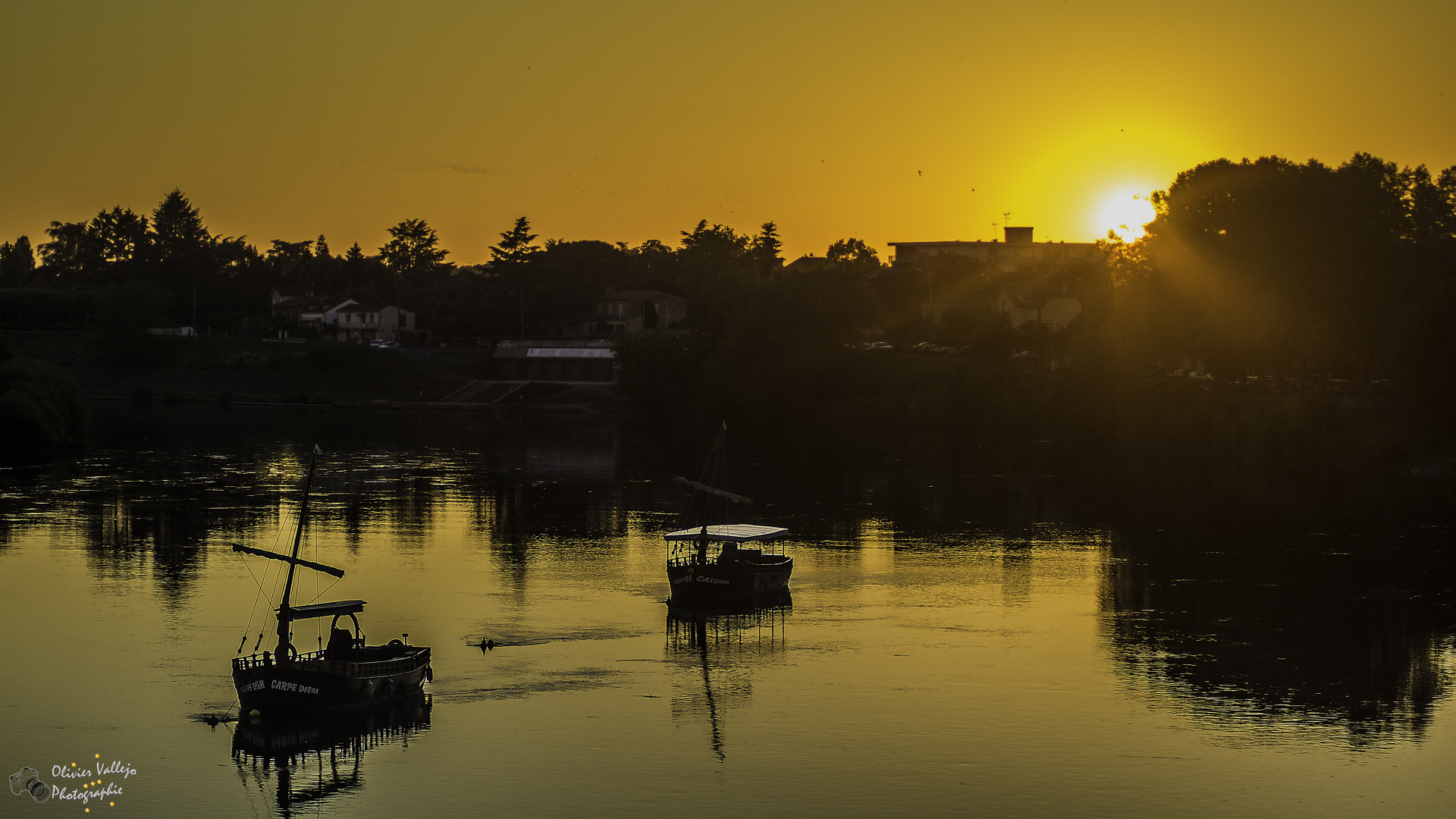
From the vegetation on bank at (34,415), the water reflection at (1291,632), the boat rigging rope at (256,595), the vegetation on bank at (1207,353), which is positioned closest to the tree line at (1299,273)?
the vegetation on bank at (1207,353)

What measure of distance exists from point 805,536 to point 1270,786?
3838 centimetres

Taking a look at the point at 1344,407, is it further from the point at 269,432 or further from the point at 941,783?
the point at 269,432

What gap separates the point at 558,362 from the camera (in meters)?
182

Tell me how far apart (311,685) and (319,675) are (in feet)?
1.26

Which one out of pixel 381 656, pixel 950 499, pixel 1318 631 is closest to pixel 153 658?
pixel 381 656

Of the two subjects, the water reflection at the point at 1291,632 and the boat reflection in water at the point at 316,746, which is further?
the water reflection at the point at 1291,632

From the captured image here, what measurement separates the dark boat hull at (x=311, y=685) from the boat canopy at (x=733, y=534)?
59.3 feet

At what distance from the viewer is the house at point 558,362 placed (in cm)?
18100

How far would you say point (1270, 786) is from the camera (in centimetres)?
3369

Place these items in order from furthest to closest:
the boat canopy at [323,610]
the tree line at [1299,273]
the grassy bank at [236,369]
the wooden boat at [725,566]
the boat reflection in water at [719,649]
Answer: the grassy bank at [236,369]
the tree line at [1299,273]
the wooden boat at [725,566]
the boat reflection in water at [719,649]
the boat canopy at [323,610]

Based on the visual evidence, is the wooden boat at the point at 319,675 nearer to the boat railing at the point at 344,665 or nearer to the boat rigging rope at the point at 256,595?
the boat railing at the point at 344,665

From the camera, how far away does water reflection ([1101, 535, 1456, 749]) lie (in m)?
40.2

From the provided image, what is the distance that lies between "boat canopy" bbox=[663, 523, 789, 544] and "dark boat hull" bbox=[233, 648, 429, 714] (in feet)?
59.3

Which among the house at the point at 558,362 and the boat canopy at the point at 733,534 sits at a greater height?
the house at the point at 558,362
